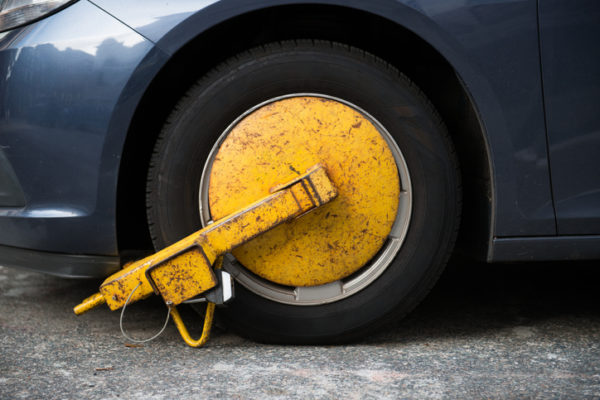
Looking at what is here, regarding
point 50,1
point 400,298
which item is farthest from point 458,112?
point 50,1

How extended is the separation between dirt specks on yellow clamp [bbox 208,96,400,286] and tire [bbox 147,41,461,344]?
0.04 meters

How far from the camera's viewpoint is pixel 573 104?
1.54 metres

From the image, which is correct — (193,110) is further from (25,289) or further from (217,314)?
(25,289)

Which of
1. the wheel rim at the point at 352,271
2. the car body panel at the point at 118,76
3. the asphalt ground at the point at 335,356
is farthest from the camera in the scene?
the wheel rim at the point at 352,271

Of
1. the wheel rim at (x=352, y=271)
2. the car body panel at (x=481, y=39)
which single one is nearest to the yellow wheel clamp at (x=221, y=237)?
the wheel rim at (x=352, y=271)

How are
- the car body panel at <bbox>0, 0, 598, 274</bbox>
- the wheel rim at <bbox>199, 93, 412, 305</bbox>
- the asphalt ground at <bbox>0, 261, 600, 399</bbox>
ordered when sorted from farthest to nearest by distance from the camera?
the wheel rim at <bbox>199, 93, 412, 305</bbox> → the car body panel at <bbox>0, 0, 598, 274</bbox> → the asphalt ground at <bbox>0, 261, 600, 399</bbox>

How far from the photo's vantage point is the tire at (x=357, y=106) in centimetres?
159

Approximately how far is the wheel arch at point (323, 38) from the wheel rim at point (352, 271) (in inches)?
8.6

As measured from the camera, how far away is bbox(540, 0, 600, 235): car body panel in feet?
4.98

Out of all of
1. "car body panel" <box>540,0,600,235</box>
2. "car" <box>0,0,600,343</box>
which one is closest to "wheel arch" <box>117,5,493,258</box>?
"car" <box>0,0,600,343</box>

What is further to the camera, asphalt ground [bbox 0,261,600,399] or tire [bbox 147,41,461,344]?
tire [bbox 147,41,461,344]

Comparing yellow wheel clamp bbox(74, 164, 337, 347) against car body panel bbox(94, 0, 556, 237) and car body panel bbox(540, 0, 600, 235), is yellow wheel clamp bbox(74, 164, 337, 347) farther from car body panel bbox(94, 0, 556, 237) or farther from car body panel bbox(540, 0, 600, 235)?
car body panel bbox(540, 0, 600, 235)

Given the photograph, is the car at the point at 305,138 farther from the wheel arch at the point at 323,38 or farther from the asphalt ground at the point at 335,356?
the asphalt ground at the point at 335,356

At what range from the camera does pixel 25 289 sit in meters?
2.25
